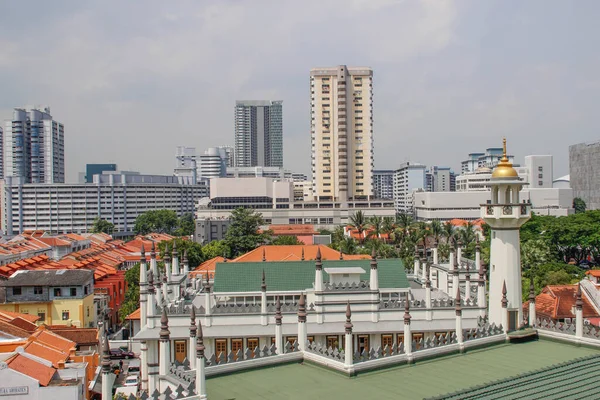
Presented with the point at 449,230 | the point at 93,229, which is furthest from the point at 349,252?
the point at 93,229

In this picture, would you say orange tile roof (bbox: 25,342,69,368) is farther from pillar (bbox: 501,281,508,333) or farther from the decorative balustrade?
pillar (bbox: 501,281,508,333)

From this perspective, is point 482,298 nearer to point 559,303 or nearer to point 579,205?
point 559,303

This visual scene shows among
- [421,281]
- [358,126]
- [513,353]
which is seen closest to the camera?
[513,353]

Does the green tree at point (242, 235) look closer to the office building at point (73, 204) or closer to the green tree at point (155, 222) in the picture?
the green tree at point (155, 222)

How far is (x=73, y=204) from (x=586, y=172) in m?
126

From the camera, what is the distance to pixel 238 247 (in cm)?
7850

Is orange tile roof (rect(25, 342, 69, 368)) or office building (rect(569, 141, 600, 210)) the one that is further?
office building (rect(569, 141, 600, 210))

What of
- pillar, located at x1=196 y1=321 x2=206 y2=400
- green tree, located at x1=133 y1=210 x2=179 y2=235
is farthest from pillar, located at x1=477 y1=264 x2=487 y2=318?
green tree, located at x1=133 y1=210 x2=179 y2=235

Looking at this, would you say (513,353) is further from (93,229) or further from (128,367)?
(93,229)

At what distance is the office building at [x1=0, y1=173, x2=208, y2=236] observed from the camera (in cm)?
15275

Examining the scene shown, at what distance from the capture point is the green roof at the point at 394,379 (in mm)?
17281

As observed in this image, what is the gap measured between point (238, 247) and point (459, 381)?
61169 mm

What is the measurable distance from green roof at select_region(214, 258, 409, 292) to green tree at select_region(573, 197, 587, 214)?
123 meters

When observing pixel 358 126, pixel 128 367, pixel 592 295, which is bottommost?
pixel 128 367
